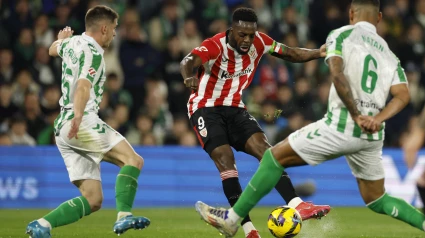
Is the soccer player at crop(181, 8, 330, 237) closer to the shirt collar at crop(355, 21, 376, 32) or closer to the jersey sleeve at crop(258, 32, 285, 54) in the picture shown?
the jersey sleeve at crop(258, 32, 285, 54)

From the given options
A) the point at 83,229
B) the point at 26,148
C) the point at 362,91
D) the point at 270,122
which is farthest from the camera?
the point at 270,122

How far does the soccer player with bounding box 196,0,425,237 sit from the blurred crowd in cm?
715

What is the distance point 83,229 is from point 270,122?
590 cm

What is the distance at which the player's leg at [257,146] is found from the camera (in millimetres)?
8703

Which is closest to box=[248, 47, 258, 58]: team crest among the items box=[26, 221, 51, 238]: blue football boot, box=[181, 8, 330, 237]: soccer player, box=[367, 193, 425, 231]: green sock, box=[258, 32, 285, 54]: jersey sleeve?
box=[181, 8, 330, 237]: soccer player

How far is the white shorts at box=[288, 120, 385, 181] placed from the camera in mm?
7438

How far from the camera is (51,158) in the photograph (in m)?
15.1

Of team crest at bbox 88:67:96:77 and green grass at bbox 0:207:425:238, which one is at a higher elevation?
team crest at bbox 88:67:96:77

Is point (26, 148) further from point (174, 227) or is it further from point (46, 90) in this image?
point (174, 227)

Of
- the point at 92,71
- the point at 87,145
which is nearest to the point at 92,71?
the point at 92,71

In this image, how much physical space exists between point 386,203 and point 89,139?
9.47ft

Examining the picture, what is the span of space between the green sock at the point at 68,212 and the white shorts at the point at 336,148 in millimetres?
2139

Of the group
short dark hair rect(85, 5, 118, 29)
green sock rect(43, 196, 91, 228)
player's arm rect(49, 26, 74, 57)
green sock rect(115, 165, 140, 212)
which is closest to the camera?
green sock rect(43, 196, 91, 228)

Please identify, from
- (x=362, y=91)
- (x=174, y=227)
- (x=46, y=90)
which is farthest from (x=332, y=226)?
(x=46, y=90)
